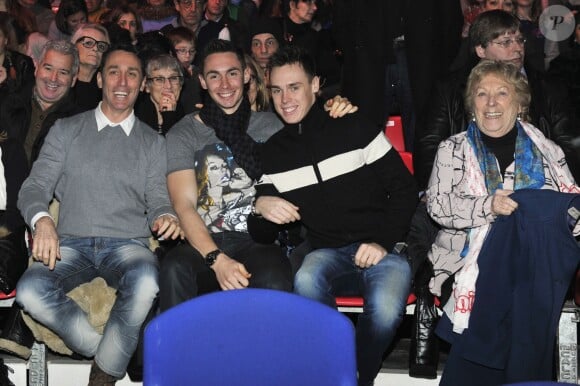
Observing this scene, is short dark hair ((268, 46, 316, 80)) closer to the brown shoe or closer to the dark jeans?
the dark jeans

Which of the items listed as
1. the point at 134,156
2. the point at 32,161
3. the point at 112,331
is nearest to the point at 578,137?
the point at 134,156

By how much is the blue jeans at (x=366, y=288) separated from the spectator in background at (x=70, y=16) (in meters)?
3.55

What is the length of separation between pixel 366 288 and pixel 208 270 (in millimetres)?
678

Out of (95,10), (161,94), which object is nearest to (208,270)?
(161,94)

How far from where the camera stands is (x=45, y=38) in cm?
646

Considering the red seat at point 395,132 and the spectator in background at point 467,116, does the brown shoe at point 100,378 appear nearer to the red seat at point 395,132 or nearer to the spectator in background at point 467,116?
the spectator in background at point 467,116

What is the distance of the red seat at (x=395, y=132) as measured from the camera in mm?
4863

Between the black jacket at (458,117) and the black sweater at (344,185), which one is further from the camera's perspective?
the black jacket at (458,117)

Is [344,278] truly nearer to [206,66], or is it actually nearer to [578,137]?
[206,66]

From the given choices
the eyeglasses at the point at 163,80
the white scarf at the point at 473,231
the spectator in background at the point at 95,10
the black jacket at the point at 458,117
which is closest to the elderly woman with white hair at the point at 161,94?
the eyeglasses at the point at 163,80

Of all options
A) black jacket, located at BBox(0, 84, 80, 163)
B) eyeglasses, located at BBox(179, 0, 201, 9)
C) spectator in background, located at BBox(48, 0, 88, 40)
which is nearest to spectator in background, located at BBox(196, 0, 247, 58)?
eyeglasses, located at BBox(179, 0, 201, 9)

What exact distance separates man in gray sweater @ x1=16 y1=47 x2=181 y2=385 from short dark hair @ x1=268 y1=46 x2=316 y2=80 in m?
0.68

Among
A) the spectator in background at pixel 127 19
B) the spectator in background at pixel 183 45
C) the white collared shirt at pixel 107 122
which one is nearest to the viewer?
the white collared shirt at pixel 107 122

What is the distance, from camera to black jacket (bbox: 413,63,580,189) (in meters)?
4.23
